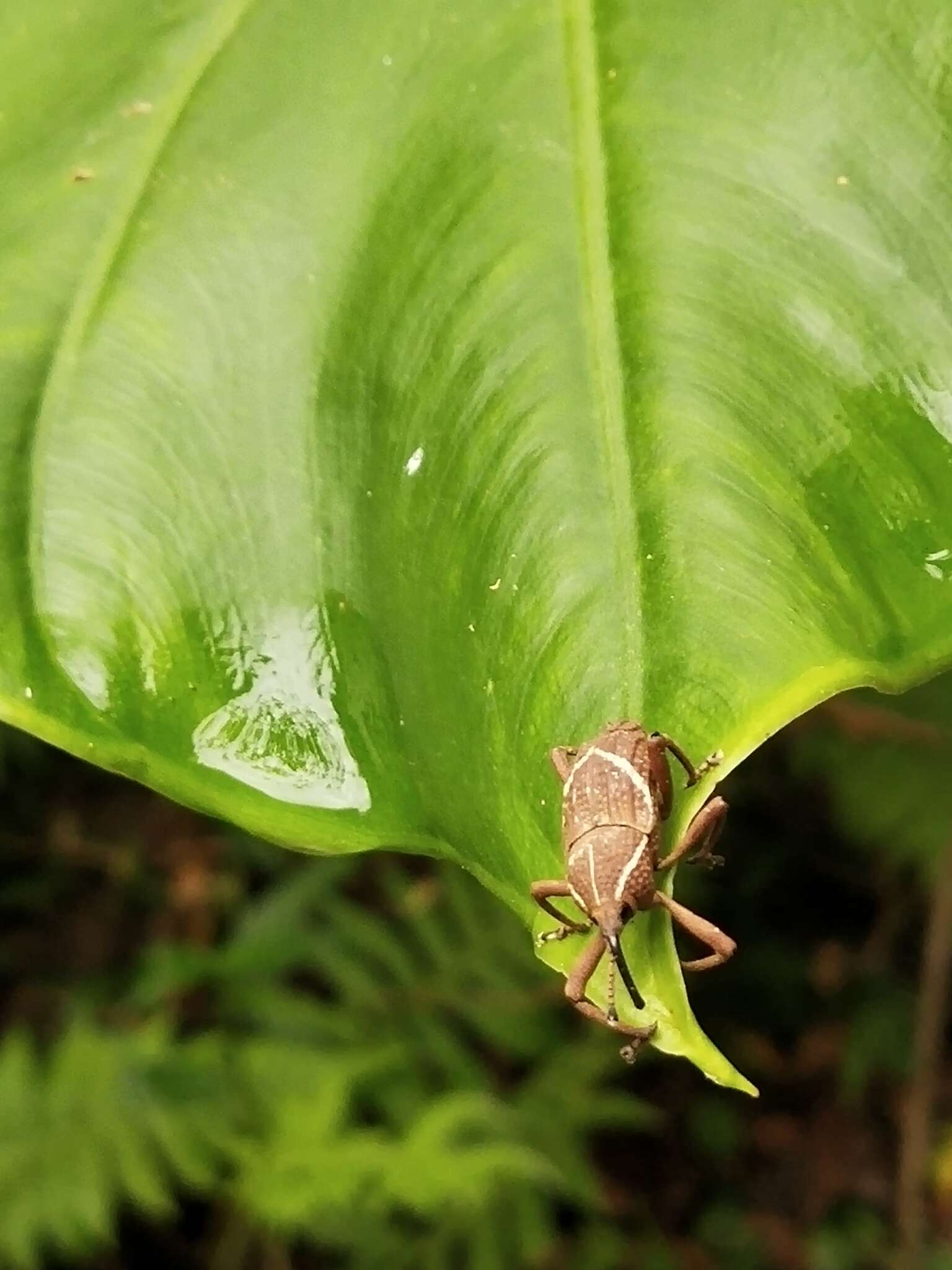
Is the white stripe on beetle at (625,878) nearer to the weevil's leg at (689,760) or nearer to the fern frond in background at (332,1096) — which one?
the weevil's leg at (689,760)

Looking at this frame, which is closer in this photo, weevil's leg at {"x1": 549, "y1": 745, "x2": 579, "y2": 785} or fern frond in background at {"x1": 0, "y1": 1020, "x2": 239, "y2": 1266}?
weevil's leg at {"x1": 549, "y1": 745, "x2": 579, "y2": 785}

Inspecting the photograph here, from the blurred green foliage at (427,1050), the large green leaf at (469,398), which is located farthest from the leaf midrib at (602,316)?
the blurred green foliage at (427,1050)

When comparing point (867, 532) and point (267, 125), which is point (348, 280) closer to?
point (267, 125)

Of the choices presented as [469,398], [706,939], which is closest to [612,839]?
[706,939]

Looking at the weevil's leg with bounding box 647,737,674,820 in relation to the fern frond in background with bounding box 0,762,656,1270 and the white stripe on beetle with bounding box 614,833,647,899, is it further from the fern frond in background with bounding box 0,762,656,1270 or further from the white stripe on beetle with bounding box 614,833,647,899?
the fern frond in background with bounding box 0,762,656,1270

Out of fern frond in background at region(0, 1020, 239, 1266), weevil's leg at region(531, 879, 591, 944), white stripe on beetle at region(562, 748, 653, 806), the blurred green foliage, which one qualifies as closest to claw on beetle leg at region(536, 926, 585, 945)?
weevil's leg at region(531, 879, 591, 944)

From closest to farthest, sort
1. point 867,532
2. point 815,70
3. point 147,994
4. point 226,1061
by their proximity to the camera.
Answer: point 867,532, point 815,70, point 226,1061, point 147,994

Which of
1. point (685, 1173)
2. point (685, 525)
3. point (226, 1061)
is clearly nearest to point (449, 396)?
point (685, 525)
